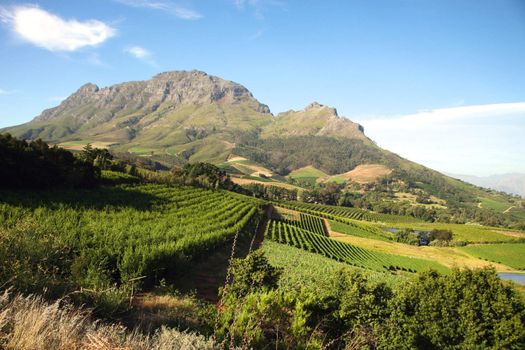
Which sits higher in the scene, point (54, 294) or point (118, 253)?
point (54, 294)

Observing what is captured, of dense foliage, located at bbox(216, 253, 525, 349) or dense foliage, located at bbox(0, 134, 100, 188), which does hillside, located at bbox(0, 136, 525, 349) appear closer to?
dense foliage, located at bbox(216, 253, 525, 349)

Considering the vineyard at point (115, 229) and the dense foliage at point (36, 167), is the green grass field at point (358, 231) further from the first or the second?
the dense foliage at point (36, 167)

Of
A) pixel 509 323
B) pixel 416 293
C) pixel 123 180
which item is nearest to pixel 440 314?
pixel 416 293

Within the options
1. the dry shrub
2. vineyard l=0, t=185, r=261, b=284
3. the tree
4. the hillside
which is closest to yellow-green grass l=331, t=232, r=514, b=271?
vineyard l=0, t=185, r=261, b=284

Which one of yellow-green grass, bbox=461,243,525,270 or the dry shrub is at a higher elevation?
the dry shrub

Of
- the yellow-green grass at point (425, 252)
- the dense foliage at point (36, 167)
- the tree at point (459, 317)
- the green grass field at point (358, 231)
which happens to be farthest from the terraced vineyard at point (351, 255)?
the tree at point (459, 317)

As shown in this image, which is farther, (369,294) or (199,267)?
(199,267)

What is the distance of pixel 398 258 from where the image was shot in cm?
7406

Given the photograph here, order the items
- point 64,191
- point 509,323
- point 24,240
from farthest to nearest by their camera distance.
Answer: point 64,191, point 509,323, point 24,240

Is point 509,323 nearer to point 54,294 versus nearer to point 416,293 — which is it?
point 416,293

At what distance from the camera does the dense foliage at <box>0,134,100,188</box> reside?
1483 inches

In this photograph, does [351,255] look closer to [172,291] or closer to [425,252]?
[425,252]

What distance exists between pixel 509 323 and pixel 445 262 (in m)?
76.9

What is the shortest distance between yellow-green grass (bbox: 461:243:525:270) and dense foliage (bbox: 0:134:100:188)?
102 meters
